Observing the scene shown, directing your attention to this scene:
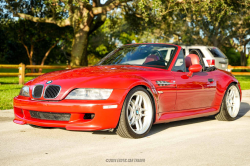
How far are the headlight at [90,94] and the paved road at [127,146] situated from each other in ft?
2.02

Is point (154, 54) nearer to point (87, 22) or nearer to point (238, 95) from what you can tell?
point (238, 95)

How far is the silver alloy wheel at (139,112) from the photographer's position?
5.14 metres

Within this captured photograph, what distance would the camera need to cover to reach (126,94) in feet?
15.9

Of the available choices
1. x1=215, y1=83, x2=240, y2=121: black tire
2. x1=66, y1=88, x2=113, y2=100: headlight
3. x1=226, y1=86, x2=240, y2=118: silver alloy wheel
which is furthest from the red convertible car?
x1=226, y1=86, x2=240, y2=118: silver alloy wheel

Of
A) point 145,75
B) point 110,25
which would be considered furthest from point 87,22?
point 145,75

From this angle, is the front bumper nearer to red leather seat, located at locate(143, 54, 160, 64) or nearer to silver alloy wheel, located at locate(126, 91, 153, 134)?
→ silver alloy wheel, located at locate(126, 91, 153, 134)

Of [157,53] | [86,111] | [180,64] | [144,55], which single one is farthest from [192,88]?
[86,111]

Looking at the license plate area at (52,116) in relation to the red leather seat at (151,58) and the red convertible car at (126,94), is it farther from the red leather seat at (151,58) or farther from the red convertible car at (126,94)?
the red leather seat at (151,58)

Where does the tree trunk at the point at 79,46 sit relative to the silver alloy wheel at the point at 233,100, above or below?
above

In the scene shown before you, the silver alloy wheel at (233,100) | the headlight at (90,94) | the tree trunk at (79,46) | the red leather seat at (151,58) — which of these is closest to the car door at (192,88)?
the red leather seat at (151,58)

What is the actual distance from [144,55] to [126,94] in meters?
1.49

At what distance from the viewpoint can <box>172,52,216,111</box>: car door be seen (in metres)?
5.80

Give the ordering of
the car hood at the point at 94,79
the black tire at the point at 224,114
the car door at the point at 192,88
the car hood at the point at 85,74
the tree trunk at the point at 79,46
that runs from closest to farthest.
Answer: the car hood at the point at 94,79, the car hood at the point at 85,74, the car door at the point at 192,88, the black tire at the point at 224,114, the tree trunk at the point at 79,46

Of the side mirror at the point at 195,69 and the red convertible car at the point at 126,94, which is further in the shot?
the side mirror at the point at 195,69
